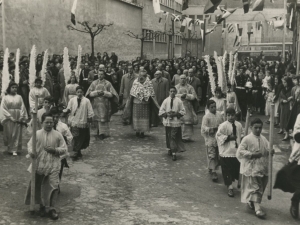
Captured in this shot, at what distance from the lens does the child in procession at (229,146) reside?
816 centimetres

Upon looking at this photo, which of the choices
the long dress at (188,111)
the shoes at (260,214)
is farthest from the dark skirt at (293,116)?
the shoes at (260,214)

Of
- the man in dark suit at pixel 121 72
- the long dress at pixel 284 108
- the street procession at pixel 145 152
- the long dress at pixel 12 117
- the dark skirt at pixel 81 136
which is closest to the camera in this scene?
the street procession at pixel 145 152

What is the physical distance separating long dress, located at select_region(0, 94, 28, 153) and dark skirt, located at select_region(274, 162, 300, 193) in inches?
227

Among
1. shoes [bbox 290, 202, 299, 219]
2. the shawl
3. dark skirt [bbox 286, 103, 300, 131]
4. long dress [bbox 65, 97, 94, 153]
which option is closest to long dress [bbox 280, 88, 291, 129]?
dark skirt [bbox 286, 103, 300, 131]

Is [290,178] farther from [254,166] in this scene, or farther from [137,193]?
[137,193]

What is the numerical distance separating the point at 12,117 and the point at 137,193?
12.8ft

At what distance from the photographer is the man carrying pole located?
685 centimetres

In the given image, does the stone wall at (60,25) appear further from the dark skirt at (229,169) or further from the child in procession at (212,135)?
the dark skirt at (229,169)

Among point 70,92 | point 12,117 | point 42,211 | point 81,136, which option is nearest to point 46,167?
point 42,211

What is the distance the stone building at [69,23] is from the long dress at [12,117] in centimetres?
1305

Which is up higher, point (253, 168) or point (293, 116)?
point (293, 116)

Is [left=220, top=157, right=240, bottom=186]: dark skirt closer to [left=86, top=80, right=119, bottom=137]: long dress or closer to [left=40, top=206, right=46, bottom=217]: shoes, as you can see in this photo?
[left=40, top=206, right=46, bottom=217]: shoes

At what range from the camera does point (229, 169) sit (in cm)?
818

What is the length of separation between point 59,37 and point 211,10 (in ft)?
48.9
